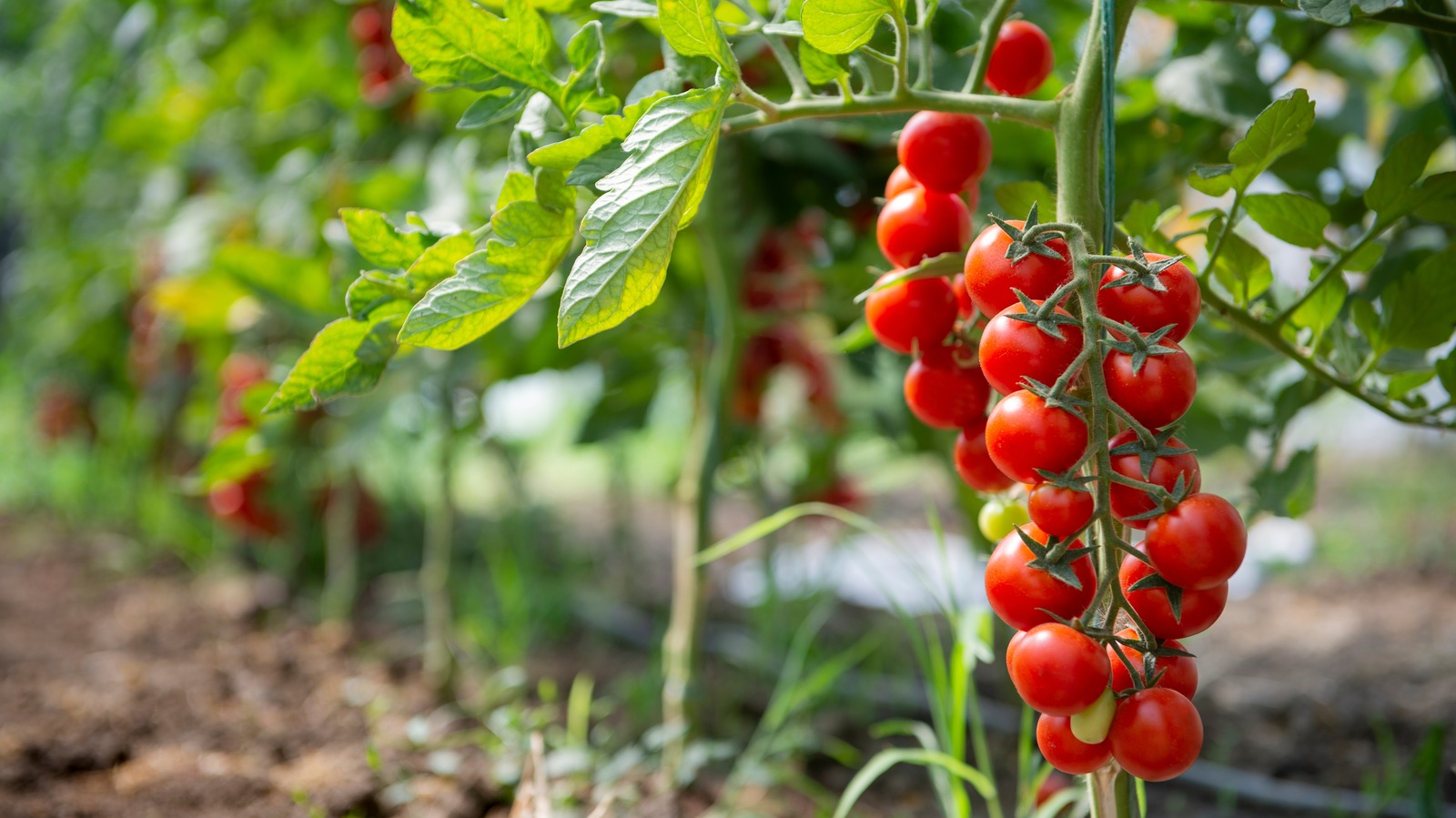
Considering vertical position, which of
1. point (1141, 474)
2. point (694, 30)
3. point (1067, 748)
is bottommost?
point (1067, 748)

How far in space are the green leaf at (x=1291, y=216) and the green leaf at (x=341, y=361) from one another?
A: 17.7 inches

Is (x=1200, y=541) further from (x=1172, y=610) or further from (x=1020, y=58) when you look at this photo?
(x=1020, y=58)

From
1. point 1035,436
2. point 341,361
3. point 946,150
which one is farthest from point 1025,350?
point 341,361

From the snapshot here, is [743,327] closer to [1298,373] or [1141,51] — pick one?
[1298,373]

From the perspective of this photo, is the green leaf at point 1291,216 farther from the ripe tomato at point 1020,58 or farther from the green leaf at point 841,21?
the green leaf at point 841,21

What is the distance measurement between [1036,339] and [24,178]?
10.2ft

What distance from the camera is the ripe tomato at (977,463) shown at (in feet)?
1.63

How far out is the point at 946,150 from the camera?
19.3 inches

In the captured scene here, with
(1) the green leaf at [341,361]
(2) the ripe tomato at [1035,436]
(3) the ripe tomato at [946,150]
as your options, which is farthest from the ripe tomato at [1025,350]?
(1) the green leaf at [341,361]

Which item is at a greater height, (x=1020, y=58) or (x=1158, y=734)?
(x=1020, y=58)

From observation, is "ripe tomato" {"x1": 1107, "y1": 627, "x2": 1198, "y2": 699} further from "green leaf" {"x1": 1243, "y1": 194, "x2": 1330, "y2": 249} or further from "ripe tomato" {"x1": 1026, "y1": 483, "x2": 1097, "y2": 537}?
"green leaf" {"x1": 1243, "y1": 194, "x2": 1330, "y2": 249}

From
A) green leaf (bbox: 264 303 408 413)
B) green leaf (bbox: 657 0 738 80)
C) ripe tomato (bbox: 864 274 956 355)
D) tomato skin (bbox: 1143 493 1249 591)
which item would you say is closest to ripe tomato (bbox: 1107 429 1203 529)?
tomato skin (bbox: 1143 493 1249 591)

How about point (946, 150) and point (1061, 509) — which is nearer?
point (1061, 509)

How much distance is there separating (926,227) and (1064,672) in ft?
0.76
